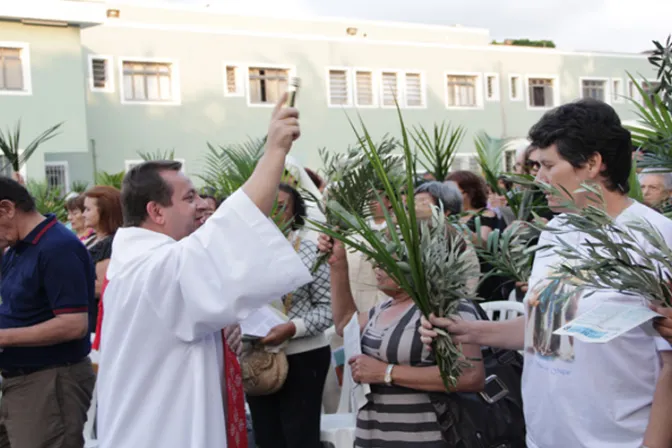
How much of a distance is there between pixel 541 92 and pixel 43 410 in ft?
112

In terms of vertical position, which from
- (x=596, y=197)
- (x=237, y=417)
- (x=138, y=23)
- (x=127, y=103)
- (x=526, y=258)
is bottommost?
(x=237, y=417)

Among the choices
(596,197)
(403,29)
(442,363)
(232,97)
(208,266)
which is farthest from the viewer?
(403,29)

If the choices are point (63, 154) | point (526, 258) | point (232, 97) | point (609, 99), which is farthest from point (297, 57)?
point (526, 258)

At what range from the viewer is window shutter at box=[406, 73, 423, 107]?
106ft

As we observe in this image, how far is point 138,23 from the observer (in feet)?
90.9

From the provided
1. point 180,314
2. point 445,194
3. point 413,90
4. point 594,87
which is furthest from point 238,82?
point 180,314

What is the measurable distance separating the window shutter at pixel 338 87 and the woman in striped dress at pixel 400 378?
27.7 metres

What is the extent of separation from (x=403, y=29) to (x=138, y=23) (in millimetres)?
12308

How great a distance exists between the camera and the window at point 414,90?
32438mm

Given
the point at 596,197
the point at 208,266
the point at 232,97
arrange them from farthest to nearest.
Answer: the point at 232,97, the point at 208,266, the point at 596,197

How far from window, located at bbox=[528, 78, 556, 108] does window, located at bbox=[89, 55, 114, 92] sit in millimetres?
17619

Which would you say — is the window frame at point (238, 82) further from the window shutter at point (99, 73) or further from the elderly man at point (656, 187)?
the elderly man at point (656, 187)

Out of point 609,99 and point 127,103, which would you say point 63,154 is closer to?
point 127,103

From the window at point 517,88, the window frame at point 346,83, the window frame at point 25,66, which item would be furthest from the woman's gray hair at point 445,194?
the window at point 517,88
